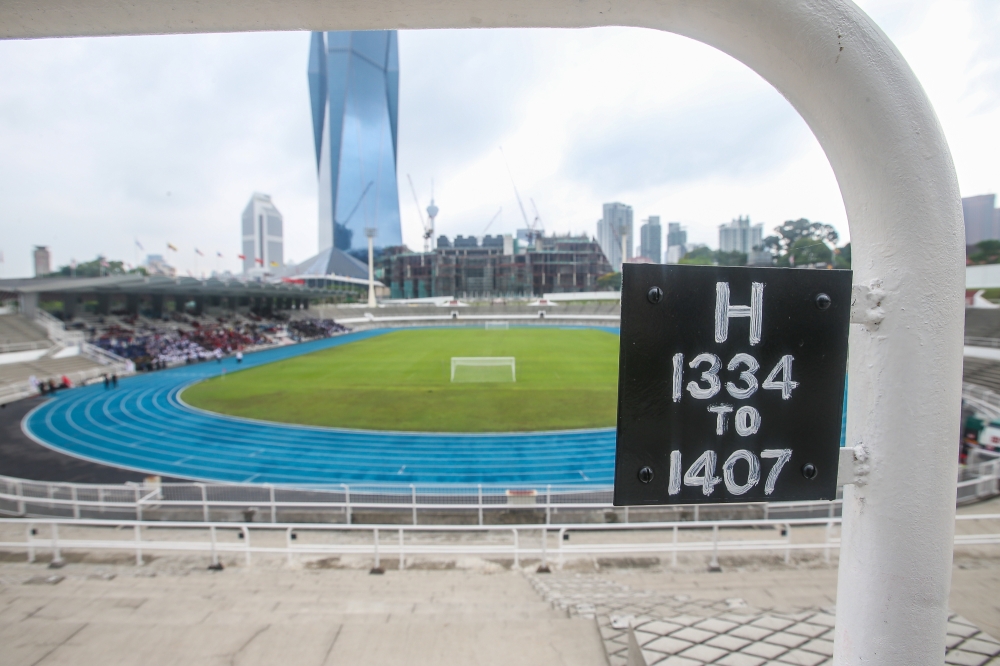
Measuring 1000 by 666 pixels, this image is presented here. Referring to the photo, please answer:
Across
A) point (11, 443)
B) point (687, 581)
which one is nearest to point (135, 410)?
point (11, 443)

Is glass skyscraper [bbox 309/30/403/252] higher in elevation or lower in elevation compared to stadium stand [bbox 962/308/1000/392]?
higher

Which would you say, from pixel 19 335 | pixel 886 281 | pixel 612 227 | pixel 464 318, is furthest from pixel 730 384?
pixel 612 227

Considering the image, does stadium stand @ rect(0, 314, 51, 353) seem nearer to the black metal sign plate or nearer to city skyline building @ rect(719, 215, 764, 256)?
city skyline building @ rect(719, 215, 764, 256)

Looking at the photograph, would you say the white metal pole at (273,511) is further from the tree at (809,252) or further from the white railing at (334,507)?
the tree at (809,252)

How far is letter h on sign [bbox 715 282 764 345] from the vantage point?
1.38m

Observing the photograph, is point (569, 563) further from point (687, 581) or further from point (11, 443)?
point (11, 443)

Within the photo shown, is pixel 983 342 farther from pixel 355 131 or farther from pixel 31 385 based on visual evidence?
pixel 355 131

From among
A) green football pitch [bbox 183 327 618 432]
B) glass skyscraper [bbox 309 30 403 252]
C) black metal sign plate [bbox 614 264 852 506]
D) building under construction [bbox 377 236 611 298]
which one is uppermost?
glass skyscraper [bbox 309 30 403 252]

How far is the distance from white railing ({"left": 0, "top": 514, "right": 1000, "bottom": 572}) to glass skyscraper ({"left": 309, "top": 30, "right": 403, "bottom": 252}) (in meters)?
131

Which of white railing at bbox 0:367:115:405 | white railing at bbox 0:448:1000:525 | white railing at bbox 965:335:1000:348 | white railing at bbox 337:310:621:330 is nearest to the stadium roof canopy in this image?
white railing at bbox 0:367:115:405

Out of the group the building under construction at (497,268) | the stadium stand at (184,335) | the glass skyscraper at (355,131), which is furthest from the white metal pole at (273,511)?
the glass skyscraper at (355,131)

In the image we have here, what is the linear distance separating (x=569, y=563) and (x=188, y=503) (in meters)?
6.84

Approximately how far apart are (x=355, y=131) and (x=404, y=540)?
135 m

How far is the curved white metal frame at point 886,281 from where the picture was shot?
4.17ft
